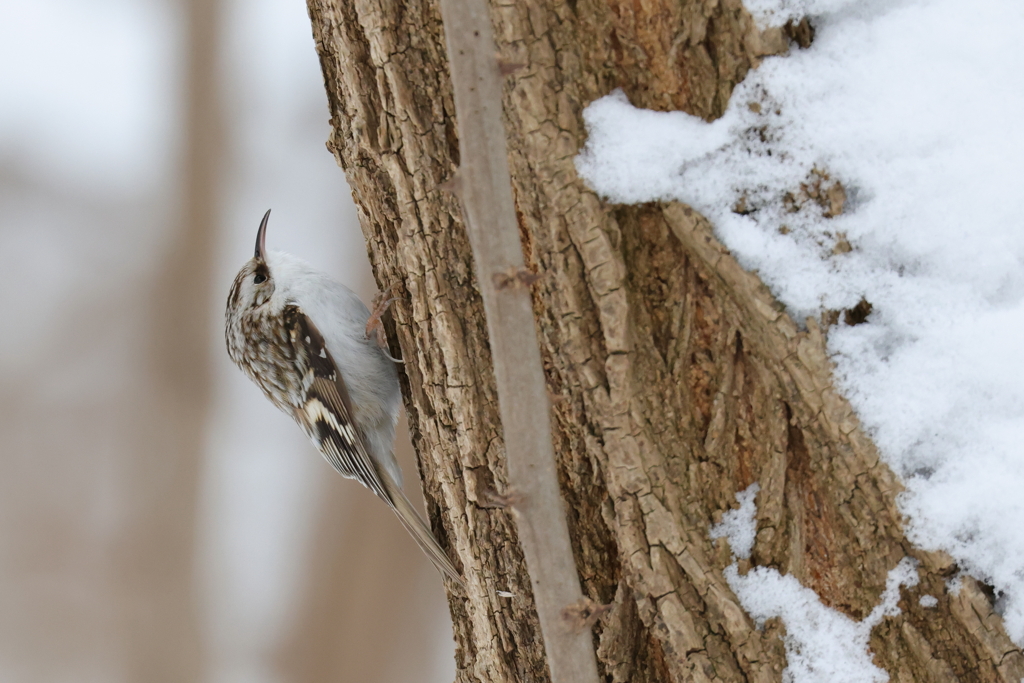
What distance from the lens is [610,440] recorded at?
112 centimetres

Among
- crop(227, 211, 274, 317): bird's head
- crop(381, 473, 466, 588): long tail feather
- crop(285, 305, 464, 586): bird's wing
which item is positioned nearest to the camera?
crop(381, 473, 466, 588): long tail feather

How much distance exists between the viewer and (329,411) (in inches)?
90.4

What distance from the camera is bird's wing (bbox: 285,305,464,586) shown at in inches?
85.5

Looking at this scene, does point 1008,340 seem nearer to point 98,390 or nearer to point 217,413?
point 217,413

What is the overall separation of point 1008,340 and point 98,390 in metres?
4.56

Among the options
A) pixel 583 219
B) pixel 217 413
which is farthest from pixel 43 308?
pixel 583 219

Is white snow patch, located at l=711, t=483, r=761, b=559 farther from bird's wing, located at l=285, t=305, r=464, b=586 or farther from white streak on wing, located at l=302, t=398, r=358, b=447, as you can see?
white streak on wing, located at l=302, t=398, r=358, b=447

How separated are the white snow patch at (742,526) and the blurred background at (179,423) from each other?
9.92ft

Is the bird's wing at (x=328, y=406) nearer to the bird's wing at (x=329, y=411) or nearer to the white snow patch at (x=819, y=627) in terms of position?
the bird's wing at (x=329, y=411)

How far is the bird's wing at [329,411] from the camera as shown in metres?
2.17

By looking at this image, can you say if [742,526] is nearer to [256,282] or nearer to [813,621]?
[813,621]

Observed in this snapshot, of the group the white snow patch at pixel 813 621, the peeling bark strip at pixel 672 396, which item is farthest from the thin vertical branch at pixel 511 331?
the white snow patch at pixel 813 621

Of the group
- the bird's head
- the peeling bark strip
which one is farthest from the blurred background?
the peeling bark strip

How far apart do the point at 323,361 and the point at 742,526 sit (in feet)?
4.85
